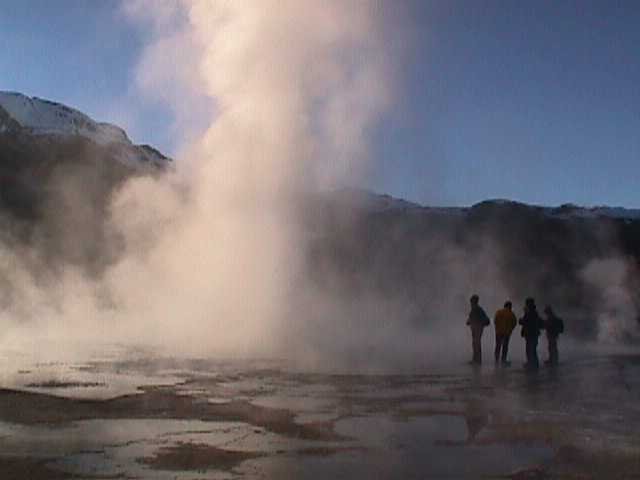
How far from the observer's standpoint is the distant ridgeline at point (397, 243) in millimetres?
35356

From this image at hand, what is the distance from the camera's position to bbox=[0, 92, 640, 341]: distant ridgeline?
35.4m

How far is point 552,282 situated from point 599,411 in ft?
172

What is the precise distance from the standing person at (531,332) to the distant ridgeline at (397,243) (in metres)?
10.0

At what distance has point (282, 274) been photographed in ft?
83.3

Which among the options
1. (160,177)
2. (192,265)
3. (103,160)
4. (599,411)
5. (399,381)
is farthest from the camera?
(103,160)

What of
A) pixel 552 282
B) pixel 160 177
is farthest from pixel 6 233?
pixel 552 282

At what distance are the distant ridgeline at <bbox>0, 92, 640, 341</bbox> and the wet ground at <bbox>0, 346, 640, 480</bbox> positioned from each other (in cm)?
1447

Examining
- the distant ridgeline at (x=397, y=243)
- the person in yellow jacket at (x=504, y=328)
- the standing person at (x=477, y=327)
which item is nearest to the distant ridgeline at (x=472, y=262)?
the distant ridgeline at (x=397, y=243)

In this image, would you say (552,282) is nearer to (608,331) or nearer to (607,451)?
(608,331)

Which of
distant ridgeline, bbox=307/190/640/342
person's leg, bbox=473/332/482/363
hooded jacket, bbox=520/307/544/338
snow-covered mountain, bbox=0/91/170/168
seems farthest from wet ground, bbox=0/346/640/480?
snow-covered mountain, bbox=0/91/170/168

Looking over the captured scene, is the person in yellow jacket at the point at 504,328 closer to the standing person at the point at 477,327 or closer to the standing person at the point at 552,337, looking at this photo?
the standing person at the point at 477,327

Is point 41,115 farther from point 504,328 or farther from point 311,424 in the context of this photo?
point 311,424

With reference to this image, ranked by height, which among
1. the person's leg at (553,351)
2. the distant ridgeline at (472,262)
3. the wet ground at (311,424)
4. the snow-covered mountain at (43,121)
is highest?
the snow-covered mountain at (43,121)

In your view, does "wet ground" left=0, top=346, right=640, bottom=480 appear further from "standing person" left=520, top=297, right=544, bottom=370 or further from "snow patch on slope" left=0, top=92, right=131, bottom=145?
"snow patch on slope" left=0, top=92, right=131, bottom=145
